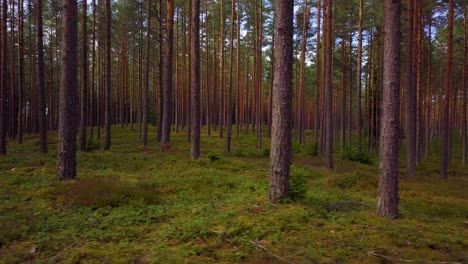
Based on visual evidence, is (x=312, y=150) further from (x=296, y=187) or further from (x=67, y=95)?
(x=67, y=95)

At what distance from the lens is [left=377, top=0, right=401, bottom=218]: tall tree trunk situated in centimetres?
706

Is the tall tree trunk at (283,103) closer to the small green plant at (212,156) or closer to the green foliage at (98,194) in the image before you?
the green foliage at (98,194)

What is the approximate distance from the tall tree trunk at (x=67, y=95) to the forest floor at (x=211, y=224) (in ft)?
2.27

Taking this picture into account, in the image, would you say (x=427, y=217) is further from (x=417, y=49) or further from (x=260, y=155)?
(x=417, y=49)

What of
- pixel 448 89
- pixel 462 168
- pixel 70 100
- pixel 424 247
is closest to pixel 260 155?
pixel 448 89

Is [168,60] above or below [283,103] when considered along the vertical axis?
above

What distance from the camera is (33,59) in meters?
34.8

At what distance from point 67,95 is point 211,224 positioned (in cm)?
650

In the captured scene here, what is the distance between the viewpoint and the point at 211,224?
20.7ft

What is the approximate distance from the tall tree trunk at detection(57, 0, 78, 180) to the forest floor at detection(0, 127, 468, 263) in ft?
2.27

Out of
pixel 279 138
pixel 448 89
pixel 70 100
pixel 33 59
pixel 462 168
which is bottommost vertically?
pixel 462 168

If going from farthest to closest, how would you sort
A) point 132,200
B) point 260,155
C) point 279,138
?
1. point 260,155
2. point 132,200
3. point 279,138

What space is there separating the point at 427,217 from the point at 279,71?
4804mm

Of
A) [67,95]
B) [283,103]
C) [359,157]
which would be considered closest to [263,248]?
[283,103]
